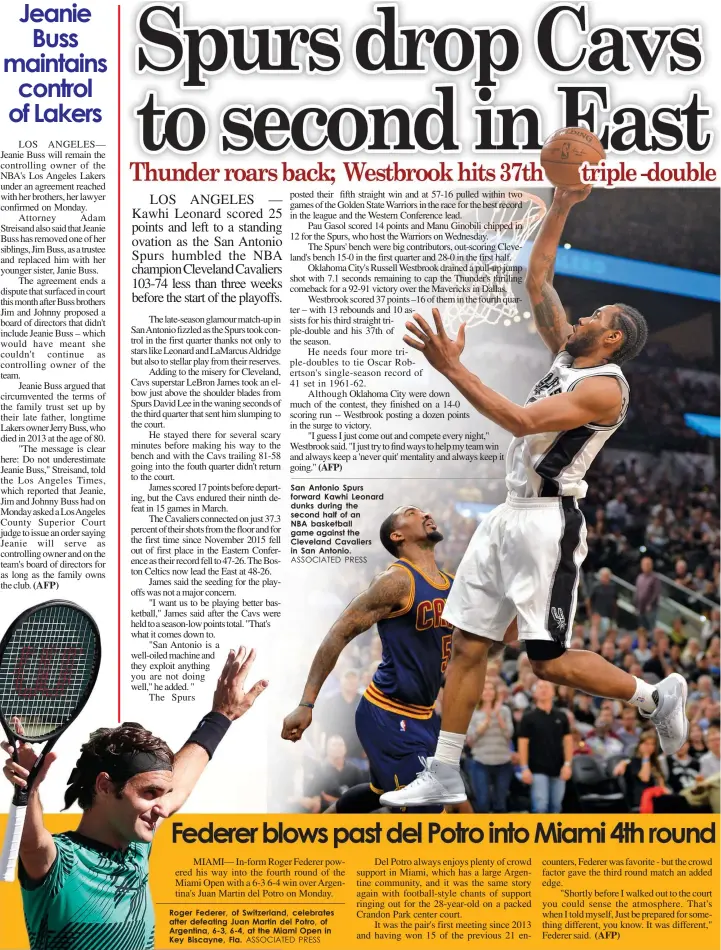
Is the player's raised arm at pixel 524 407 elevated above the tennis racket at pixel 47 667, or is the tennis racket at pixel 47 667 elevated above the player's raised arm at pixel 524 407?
the player's raised arm at pixel 524 407

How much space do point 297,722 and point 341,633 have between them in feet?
1.60

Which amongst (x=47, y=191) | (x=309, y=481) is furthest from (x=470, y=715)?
(x=47, y=191)

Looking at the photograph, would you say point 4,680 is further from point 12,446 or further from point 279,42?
point 279,42

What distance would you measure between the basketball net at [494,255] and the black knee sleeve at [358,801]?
2.32 meters

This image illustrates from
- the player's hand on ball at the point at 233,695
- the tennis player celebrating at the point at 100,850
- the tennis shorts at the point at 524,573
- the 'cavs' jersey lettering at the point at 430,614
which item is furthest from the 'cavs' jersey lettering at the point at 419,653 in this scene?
the tennis player celebrating at the point at 100,850

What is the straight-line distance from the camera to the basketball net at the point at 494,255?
16.8 feet

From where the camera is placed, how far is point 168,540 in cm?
511

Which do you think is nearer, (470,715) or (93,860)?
(93,860)

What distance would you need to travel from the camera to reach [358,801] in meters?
5.04

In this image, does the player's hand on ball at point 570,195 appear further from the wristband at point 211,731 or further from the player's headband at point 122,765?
the player's headband at point 122,765

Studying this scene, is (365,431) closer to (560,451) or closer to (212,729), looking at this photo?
(560,451)

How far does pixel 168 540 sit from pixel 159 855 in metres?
1.56

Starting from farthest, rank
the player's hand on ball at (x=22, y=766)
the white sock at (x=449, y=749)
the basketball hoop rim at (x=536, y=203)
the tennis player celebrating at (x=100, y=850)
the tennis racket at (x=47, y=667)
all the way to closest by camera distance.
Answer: the basketball hoop rim at (x=536, y=203) < the white sock at (x=449, y=749) < the tennis racket at (x=47, y=667) < the tennis player celebrating at (x=100, y=850) < the player's hand on ball at (x=22, y=766)

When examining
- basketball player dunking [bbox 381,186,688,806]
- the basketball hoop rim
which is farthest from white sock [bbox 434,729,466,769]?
the basketball hoop rim
